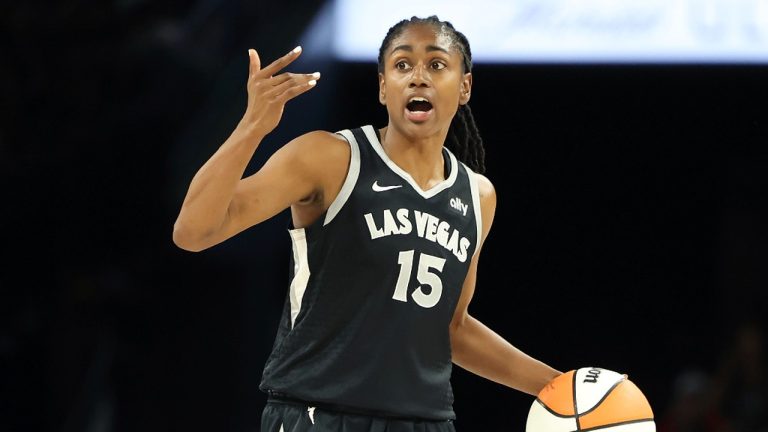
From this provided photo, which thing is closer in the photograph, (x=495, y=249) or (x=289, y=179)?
(x=289, y=179)

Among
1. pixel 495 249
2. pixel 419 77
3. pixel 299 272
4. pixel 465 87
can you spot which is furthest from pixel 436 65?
pixel 495 249

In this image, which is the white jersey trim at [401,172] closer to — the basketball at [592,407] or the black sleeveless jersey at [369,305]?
the black sleeveless jersey at [369,305]

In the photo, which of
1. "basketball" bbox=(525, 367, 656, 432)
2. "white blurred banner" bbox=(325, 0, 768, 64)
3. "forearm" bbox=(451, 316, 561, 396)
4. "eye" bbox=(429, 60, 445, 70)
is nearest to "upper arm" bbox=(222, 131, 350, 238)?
"eye" bbox=(429, 60, 445, 70)

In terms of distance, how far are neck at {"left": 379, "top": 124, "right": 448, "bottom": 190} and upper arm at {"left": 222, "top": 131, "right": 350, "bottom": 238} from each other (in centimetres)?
15

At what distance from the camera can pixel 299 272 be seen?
2.75 meters

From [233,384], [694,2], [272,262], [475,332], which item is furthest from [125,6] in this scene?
[475,332]

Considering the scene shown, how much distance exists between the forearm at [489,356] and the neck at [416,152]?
17.9 inches

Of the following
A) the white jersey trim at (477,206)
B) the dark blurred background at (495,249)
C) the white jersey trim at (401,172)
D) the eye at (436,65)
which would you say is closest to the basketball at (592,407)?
the white jersey trim at (477,206)

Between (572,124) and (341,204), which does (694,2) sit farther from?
(341,204)

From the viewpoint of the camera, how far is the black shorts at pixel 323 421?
8.73ft

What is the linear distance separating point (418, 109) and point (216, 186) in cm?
68

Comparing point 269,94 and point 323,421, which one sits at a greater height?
point 269,94

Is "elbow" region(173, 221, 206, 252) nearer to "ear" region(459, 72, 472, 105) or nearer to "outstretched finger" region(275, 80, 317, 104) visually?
"outstretched finger" region(275, 80, 317, 104)

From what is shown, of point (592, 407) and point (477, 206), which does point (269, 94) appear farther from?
point (592, 407)
